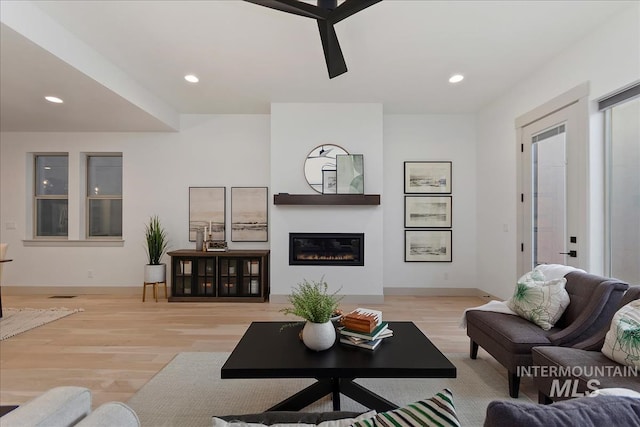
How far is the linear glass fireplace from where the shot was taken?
15.3 ft

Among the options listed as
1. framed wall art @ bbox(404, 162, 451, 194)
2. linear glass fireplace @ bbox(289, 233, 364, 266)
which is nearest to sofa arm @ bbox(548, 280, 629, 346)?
linear glass fireplace @ bbox(289, 233, 364, 266)

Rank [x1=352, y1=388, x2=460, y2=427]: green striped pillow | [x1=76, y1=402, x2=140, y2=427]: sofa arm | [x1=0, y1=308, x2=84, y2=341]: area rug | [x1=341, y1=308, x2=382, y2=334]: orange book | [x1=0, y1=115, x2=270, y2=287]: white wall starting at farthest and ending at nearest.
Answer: [x1=0, y1=115, x2=270, y2=287]: white wall
[x1=0, y1=308, x2=84, y2=341]: area rug
[x1=341, y1=308, x2=382, y2=334]: orange book
[x1=76, y1=402, x2=140, y2=427]: sofa arm
[x1=352, y1=388, x2=460, y2=427]: green striped pillow

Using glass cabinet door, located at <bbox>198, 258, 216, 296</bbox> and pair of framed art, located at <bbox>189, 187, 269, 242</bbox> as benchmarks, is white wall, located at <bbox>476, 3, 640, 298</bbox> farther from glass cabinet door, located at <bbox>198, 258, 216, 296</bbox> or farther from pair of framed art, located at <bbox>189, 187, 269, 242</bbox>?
glass cabinet door, located at <bbox>198, 258, 216, 296</bbox>

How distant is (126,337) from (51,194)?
137 inches

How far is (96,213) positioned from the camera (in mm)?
5293

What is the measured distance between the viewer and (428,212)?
509 centimetres

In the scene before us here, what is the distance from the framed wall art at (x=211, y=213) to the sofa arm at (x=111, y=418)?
171 inches

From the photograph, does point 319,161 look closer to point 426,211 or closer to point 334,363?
point 426,211

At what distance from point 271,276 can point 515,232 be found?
3.25 meters

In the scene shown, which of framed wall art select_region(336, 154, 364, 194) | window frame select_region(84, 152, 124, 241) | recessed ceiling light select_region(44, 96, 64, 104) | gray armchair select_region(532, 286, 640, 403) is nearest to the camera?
gray armchair select_region(532, 286, 640, 403)

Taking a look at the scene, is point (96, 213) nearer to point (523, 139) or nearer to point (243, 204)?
point (243, 204)

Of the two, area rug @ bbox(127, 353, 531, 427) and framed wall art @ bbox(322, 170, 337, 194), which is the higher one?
framed wall art @ bbox(322, 170, 337, 194)

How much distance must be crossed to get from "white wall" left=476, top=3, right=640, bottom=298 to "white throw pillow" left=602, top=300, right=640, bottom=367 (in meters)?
1.29

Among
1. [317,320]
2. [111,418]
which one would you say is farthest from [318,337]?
[111,418]
